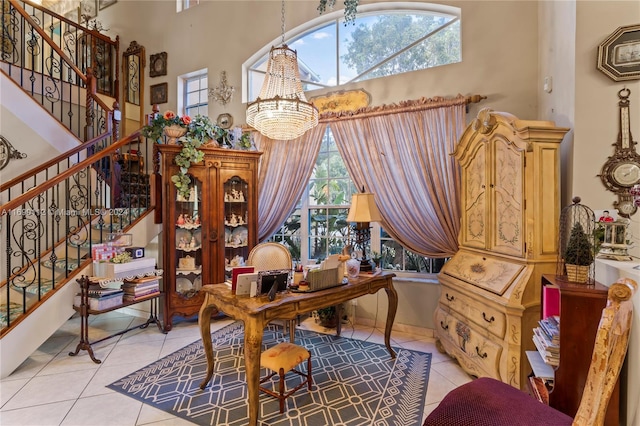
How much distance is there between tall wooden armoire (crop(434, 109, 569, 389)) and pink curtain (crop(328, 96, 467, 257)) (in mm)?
436

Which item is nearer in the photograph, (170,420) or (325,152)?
(170,420)

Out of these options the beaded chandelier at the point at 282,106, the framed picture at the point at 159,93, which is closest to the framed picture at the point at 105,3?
the framed picture at the point at 159,93

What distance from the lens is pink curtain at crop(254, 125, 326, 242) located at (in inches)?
165

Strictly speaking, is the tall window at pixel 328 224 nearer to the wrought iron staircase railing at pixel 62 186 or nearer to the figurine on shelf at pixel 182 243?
the figurine on shelf at pixel 182 243

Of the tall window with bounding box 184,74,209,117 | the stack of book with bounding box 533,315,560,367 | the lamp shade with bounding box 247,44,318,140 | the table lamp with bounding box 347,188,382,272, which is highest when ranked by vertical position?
the tall window with bounding box 184,74,209,117

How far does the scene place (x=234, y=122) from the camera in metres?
4.79

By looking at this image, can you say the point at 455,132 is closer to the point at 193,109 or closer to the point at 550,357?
the point at 550,357

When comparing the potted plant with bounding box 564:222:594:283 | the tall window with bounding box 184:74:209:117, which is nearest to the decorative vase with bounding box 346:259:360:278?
the potted plant with bounding box 564:222:594:283

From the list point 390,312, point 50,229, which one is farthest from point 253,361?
point 50,229

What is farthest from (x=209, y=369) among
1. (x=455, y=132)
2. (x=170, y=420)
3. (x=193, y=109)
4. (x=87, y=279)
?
(x=193, y=109)

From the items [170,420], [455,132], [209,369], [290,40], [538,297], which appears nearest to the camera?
[170,420]

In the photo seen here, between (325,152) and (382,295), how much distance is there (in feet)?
6.48

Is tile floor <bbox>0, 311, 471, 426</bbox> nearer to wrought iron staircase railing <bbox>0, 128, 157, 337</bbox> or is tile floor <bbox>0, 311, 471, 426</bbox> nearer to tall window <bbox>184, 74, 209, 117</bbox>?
wrought iron staircase railing <bbox>0, 128, 157, 337</bbox>

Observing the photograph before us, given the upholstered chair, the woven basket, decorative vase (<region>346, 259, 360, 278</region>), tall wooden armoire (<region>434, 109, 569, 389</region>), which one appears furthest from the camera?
decorative vase (<region>346, 259, 360, 278</region>)
